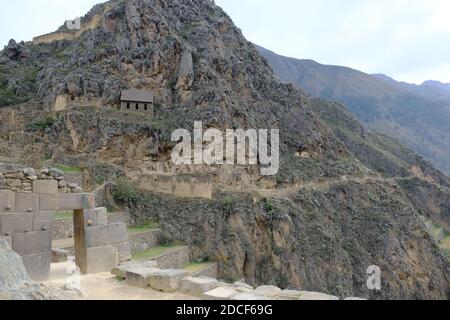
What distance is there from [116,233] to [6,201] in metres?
2.60

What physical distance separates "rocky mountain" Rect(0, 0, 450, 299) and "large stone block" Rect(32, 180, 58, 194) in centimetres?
1086

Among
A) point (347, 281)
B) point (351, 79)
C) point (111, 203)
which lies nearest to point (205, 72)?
point (111, 203)

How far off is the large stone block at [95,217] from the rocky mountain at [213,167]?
31.8 ft

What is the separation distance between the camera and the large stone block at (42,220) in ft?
27.3

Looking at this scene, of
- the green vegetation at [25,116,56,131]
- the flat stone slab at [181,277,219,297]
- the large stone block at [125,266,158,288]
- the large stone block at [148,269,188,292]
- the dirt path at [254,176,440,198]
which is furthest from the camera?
the green vegetation at [25,116,56,131]

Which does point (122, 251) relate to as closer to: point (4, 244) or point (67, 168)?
point (4, 244)

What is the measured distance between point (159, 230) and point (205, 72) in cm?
1454

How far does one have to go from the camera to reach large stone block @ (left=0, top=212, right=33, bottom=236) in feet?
25.8

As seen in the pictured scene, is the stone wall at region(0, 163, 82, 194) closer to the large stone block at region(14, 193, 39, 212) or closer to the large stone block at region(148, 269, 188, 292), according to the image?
the large stone block at region(14, 193, 39, 212)

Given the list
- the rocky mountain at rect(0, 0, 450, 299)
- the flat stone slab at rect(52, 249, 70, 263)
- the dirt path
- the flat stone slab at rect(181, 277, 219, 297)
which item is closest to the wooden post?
the flat stone slab at rect(52, 249, 70, 263)

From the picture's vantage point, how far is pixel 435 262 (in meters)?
29.1

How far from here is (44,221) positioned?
8.44m

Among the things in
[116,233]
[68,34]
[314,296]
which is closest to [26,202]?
[116,233]
